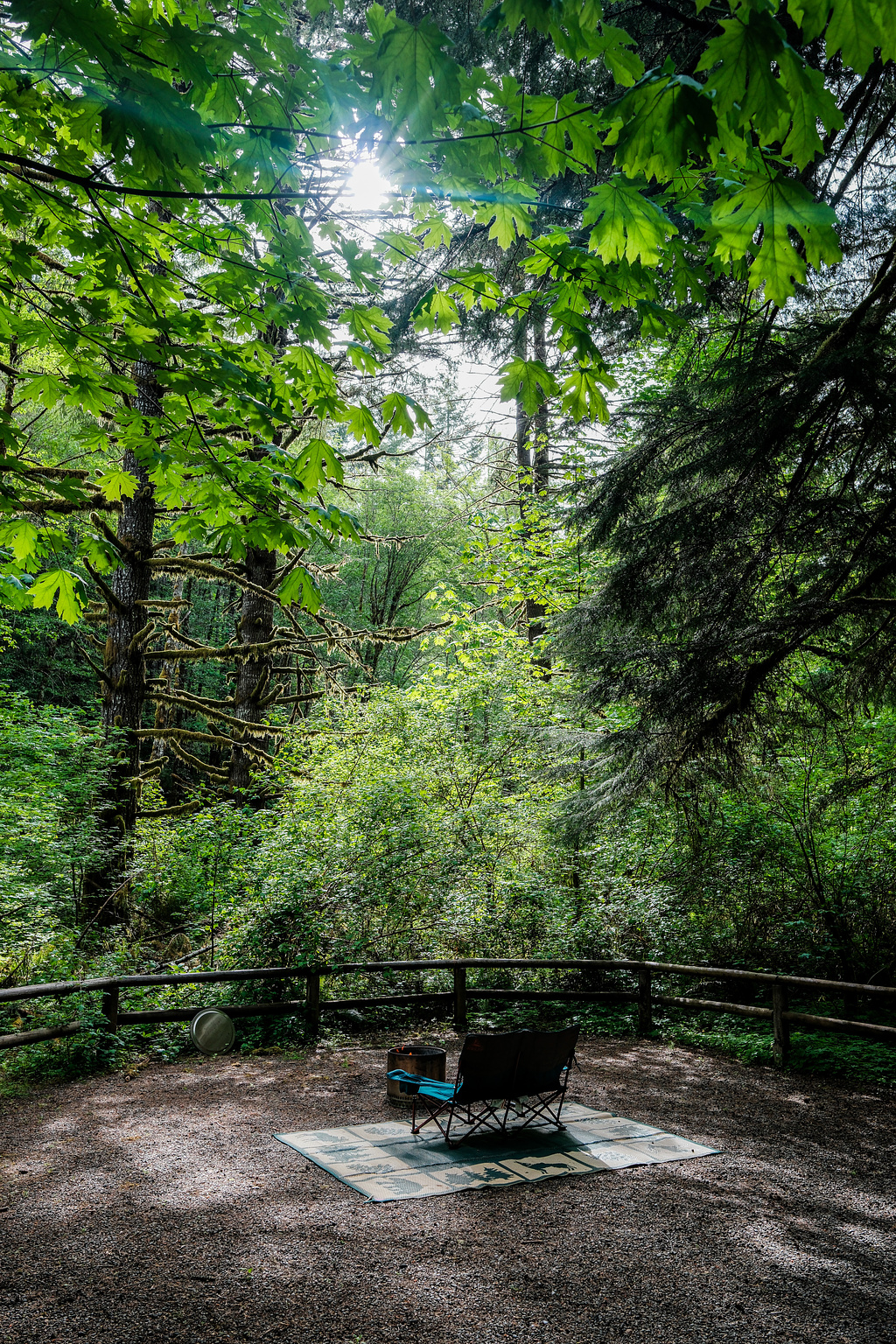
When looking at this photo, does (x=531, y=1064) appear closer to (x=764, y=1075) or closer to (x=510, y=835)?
(x=764, y=1075)

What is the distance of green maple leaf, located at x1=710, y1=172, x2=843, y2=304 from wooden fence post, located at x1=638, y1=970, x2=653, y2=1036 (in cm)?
898

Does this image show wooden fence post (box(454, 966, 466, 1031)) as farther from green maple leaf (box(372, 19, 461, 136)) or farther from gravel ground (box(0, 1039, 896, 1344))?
green maple leaf (box(372, 19, 461, 136))

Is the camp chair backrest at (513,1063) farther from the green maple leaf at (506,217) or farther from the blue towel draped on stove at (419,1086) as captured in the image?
the green maple leaf at (506,217)

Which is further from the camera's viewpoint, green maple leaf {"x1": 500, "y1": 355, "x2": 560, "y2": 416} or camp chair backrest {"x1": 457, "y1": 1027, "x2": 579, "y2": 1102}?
camp chair backrest {"x1": 457, "y1": 1027, "x2": 579, "y2": 1102}

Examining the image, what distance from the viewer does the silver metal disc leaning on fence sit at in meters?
8.38

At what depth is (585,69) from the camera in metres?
5.88

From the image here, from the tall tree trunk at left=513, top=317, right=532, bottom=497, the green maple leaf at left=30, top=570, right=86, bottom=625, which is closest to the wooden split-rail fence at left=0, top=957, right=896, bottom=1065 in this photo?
the green maple leaf at left=30, top=570, right=86, bottom=625

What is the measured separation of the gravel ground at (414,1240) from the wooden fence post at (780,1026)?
162 cm

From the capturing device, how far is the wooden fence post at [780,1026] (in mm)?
8523

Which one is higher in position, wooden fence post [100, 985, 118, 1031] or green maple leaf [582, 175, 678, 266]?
green maple leaf [582, 175, 678, 266]

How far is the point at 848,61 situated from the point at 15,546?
3.92 m

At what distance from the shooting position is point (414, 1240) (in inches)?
174

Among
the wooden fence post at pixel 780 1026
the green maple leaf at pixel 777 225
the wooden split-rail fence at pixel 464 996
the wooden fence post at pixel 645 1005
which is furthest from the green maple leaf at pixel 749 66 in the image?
the wooden fence post at pixel 645 1005

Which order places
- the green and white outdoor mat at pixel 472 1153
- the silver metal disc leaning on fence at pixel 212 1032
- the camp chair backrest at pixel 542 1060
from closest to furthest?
the green and white outdoor mat at pixel 472 1153
the camp chair backrest at pixel 542 1060
the silver metal disc leaning on fence at pixel 212 1032
